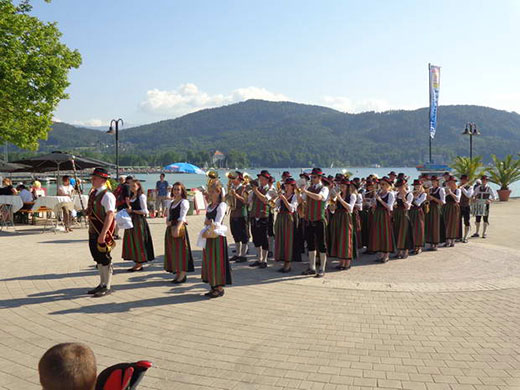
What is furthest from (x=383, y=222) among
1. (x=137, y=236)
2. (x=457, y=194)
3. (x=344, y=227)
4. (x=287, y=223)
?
(x=137, y=236)

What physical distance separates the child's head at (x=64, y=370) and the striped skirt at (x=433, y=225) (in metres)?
10.8

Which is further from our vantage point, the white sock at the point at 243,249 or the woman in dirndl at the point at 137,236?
the white sock at the point at 243,249

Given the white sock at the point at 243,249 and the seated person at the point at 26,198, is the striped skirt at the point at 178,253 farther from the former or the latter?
the seated person at the point at 26,198

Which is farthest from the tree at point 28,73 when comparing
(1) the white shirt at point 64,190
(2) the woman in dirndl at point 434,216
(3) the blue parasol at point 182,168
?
(2) the woman in dirndl at point 434,216

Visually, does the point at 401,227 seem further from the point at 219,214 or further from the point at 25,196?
the point at 25,196

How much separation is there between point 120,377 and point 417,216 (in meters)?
9.55

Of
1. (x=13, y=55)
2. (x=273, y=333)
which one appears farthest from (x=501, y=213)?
(x=13, y=55)

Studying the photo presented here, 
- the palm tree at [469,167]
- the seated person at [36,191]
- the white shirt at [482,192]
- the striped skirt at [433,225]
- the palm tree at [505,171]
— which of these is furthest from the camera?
the palm tree at [505,171]

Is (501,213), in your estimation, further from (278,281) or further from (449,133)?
(449,133)

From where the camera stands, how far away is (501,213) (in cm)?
2025

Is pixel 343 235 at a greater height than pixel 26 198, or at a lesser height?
lesser

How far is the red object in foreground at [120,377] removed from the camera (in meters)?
1.98

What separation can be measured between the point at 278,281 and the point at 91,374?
627 centimetres

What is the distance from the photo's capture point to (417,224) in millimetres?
10500
